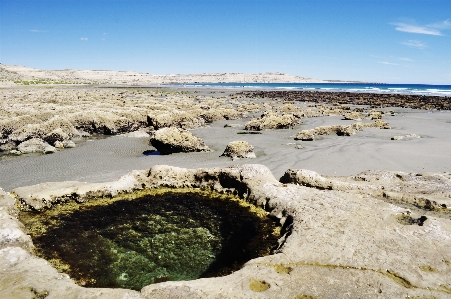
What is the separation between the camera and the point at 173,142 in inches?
389

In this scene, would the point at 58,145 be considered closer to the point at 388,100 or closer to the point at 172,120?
the point at 172,120

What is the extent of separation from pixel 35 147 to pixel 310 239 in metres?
9.91

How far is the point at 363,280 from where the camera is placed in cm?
318

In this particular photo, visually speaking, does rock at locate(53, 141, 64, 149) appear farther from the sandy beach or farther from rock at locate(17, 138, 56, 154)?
the sandy beach

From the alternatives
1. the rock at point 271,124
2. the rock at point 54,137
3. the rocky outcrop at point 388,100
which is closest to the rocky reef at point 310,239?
the rock at point 54,137

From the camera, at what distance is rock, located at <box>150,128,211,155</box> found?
987 centimetres

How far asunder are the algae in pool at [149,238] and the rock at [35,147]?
5.57 meters

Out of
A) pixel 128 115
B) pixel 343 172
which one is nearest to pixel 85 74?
pixel 128 115

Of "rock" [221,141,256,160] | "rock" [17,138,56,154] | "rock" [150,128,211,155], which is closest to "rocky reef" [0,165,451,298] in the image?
"rock" [221,141,256,160]

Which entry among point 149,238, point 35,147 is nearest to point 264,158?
point 149,238

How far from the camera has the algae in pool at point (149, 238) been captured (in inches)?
155

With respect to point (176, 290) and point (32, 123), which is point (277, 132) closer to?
point (32, 123)

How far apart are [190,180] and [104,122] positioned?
847 centimetres

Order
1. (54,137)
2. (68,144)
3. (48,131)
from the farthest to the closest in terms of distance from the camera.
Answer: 1. (48,131)
2. (54,137)
3. (68,144)
